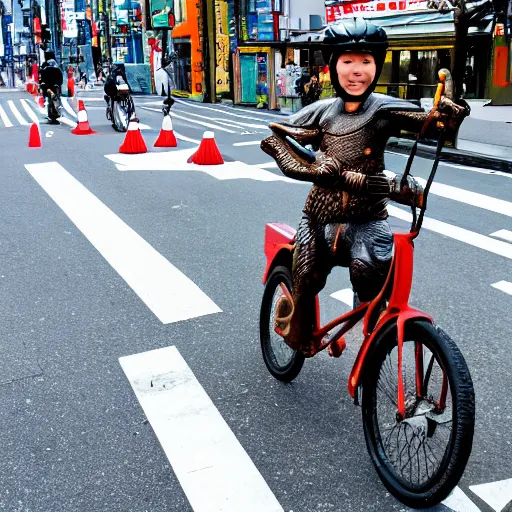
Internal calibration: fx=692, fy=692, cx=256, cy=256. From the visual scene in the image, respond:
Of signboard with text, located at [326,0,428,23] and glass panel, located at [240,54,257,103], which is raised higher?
signboard with text, located at [326,0,428,23]

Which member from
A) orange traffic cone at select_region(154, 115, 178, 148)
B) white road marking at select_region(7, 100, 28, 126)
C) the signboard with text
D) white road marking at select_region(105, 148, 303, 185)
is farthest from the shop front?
white road marking at select_region(105, 148, 303, 185)

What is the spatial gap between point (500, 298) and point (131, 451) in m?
3.37

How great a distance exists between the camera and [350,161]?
316 cm

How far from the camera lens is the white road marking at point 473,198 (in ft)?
29.1

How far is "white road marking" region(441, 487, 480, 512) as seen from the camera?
282cm

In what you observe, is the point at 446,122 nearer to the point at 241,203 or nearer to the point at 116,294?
the point at 116,294

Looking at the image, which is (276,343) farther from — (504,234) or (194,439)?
(504,234)

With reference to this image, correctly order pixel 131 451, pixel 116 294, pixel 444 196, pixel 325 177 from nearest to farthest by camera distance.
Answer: pixel 325 177
pixel 131 451
pixel 116 294
pixel 444 196

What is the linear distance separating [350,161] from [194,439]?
5.10ft

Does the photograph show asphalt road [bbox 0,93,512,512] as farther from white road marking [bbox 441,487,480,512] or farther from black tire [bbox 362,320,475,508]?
black tire [bbox 362,320,475,508]

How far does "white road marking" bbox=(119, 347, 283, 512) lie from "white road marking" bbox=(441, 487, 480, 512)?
70cm

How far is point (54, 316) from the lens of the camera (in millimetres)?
5223

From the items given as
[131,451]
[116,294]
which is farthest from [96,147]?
[131,451]

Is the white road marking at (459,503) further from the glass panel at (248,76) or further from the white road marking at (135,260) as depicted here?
the glass panel at (248,76)
